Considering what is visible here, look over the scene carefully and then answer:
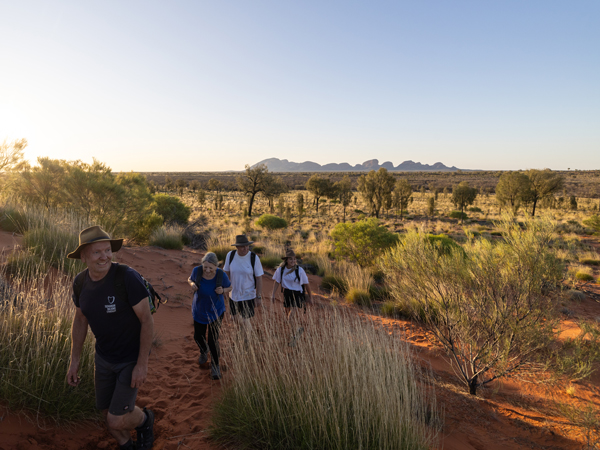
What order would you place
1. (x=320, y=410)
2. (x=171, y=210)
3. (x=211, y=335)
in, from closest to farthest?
1. (x=320, y=410)
2. (x=211, y=335)
3. (x=171, y=210)

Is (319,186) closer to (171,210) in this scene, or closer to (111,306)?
(171,210)

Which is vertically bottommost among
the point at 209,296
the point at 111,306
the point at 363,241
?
the point at 363,241

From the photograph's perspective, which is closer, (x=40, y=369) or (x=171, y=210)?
(x=40, y=369)

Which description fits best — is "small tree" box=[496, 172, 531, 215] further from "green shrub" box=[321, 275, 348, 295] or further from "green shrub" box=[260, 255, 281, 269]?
"green shrub" box=[260, 255, 281, 269]

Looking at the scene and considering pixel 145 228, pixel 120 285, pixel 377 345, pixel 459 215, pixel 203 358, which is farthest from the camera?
pixel 459 215

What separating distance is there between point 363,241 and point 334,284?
7.75ft

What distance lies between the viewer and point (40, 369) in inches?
137

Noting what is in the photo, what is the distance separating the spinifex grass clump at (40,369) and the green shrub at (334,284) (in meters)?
7.49

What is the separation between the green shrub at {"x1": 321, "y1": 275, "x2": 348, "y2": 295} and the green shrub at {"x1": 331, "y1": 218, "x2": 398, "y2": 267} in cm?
190

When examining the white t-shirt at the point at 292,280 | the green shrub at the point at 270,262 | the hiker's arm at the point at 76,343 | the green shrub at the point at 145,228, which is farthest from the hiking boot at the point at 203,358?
the green shrub at the point at 145,228

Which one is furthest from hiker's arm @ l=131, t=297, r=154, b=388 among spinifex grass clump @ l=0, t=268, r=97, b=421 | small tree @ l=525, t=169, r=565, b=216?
small tree @ l=525, t=169, r=565, b=216

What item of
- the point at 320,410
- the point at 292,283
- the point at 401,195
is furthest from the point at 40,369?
the point at 401,195

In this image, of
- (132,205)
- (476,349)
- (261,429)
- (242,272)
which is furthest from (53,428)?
(132,205)

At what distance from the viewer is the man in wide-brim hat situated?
2.61 meters
